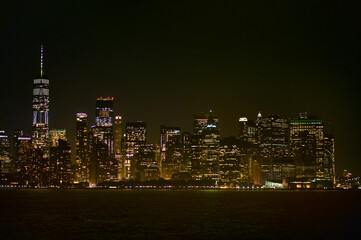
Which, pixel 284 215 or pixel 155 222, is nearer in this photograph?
pixel 155 222

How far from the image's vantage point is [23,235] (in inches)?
3191

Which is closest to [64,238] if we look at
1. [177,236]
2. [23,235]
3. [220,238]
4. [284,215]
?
[23,235]

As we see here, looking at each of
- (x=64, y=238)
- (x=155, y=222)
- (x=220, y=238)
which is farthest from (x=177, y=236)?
(x=155, y=222)

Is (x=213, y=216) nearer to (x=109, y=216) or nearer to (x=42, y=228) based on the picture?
(x=109, y=216)

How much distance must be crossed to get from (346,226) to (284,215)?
20.7m

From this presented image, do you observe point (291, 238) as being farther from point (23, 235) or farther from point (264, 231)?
point (23, 235)

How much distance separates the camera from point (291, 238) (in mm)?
77812

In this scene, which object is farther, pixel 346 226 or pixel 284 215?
pixel 284 215

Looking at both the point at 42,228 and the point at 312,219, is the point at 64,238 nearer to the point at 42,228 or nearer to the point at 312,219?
the point at 42,228

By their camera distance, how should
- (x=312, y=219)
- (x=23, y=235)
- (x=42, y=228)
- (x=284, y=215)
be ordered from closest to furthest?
(x=23, y=235) → (x=42, y=228) → (x=312, y=219) → (x=284, y=215)

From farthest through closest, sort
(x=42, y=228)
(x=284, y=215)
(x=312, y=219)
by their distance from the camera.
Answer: (x=284, y=215)
(x=312, y=219)
(x=42, y=228)

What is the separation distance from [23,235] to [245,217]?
44.6 metres

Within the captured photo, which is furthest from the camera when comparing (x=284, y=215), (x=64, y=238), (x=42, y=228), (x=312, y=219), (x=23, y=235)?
(x=284, y=215)

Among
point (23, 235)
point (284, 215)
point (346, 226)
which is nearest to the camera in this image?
point (23, 235)
